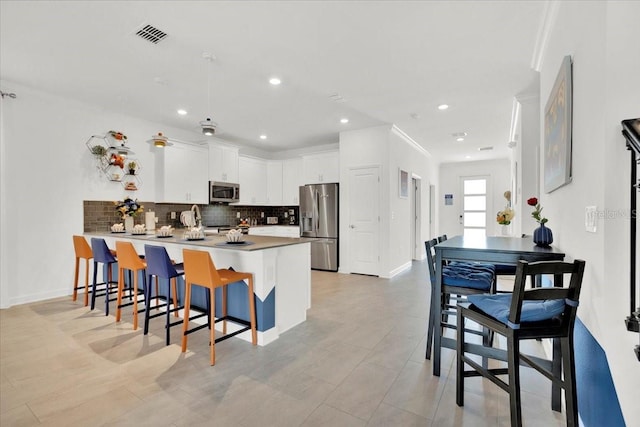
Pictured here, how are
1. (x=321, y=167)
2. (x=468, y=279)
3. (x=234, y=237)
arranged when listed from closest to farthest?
(x=468, y=279)
(x=234, y=237)
(x=321, y=167)

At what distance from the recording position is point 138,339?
2797mm

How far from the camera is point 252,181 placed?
6.90 meters

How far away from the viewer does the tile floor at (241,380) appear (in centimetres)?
175

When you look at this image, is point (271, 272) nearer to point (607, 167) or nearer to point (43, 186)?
point (607, 167)

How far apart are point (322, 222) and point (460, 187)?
548cm

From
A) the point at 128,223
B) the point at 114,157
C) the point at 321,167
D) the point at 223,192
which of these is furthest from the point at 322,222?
the point at 114,157

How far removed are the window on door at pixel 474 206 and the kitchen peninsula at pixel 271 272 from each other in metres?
7.34

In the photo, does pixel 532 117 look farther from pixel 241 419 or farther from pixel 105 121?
pixel 105 121

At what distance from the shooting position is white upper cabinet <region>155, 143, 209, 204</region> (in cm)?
511

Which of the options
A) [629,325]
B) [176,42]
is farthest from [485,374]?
[176,42]

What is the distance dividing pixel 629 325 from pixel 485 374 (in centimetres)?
96

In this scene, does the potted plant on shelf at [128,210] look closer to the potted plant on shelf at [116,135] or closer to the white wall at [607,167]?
the potted plant on shelf at [116,135]

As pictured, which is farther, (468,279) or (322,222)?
(322,222)

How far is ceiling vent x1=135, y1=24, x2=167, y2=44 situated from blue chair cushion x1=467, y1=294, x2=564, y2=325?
3.31m
